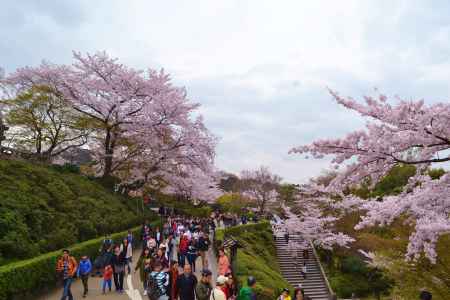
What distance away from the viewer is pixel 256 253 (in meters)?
29.1

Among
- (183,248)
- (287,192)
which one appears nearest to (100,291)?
(183,248)

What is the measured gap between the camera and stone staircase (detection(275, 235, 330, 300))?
29450 mm

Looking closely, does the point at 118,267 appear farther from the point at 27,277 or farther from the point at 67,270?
the point at 27,277

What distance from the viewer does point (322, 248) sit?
36.3 meters

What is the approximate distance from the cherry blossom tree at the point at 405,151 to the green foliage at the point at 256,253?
20.9 ft

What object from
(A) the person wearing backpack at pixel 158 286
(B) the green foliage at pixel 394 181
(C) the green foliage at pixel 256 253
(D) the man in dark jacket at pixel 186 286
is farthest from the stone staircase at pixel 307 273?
(A) the person wearing backpack at pixel 158 286

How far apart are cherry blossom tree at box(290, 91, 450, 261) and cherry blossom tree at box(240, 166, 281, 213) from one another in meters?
40.4

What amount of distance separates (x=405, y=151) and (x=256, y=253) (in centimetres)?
2351

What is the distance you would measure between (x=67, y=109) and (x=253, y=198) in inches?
1204

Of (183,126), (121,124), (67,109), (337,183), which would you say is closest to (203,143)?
(183,126)

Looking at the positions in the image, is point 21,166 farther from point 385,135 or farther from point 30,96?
point 385,135

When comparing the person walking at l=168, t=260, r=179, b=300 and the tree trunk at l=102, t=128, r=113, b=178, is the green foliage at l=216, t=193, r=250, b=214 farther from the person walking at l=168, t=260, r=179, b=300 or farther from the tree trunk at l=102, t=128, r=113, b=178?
the person walking at l=168, t=260, r=179, b=300

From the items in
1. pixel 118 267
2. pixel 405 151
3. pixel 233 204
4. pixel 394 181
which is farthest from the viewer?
pixel 233 204

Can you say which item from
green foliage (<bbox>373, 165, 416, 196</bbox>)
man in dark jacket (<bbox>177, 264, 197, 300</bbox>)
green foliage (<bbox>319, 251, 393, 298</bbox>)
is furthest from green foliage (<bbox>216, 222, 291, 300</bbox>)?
Answer: green foliage (<bbox>373, 165, 416, 196</bbox>)
